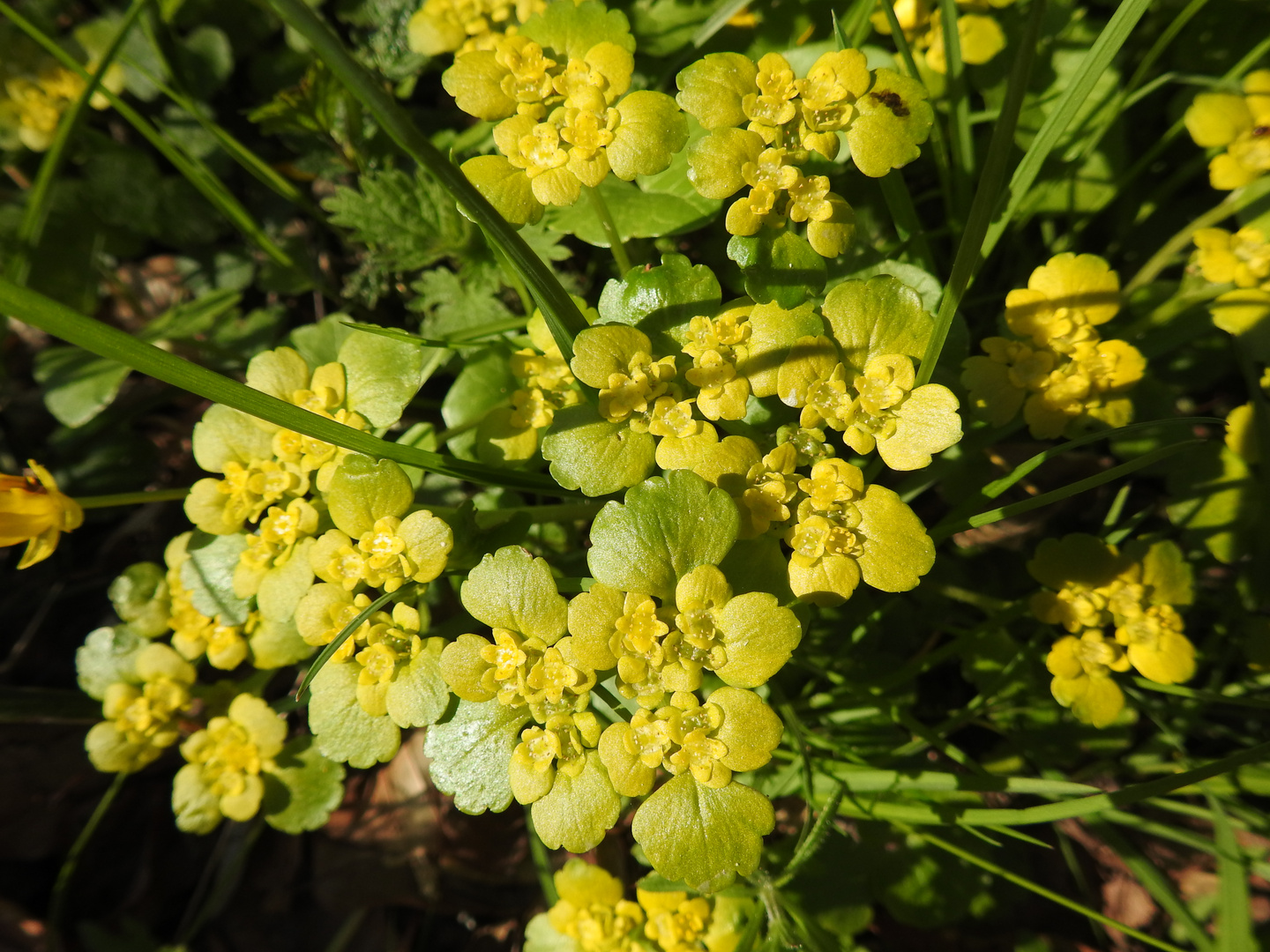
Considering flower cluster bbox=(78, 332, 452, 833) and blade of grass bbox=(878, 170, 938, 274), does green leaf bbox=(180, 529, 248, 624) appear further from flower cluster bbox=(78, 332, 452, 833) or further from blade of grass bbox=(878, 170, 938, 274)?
blade of grass bbox=(878, 170, 938, 274)

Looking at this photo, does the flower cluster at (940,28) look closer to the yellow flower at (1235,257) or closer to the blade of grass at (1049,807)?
the yellow flower at (1235,257)

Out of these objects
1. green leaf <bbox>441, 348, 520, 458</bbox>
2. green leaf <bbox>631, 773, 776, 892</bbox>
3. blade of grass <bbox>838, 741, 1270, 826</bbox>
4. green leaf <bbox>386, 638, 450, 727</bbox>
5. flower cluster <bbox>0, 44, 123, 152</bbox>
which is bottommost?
blade of grass <bbox>838, 741, 1270, 826</bbox>

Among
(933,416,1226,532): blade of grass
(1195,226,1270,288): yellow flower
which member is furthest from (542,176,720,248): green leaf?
(1195,226,1270,288): yellow flower

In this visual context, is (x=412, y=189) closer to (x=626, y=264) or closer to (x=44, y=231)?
(x=626, y=264)

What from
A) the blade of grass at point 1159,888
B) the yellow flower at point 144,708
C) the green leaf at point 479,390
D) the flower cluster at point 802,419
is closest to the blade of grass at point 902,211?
the flower cluster at point 802,419

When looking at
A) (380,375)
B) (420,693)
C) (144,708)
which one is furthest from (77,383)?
(420,693)

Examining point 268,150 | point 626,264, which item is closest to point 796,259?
point 626,264
